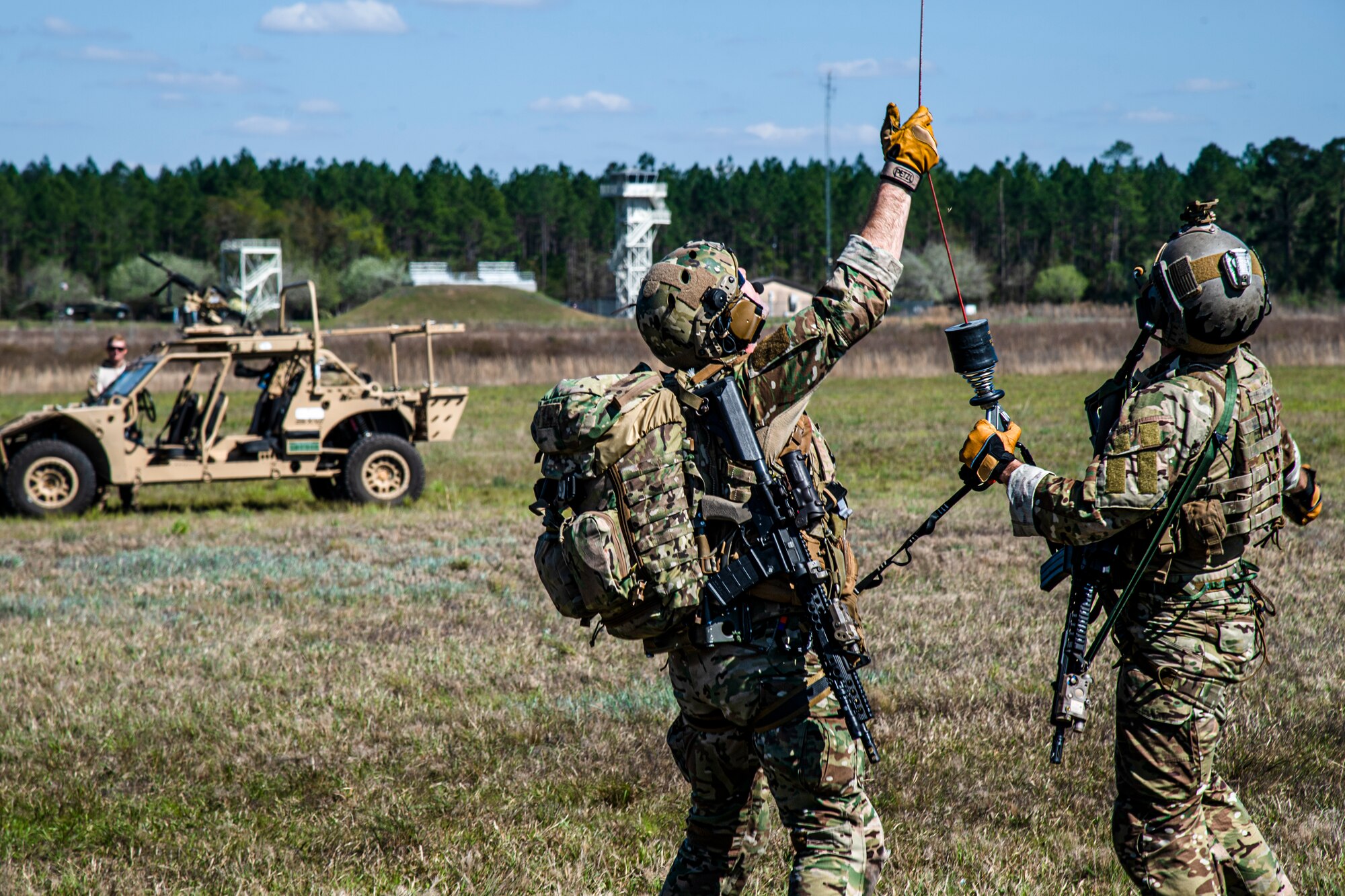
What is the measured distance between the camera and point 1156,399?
3082 mm

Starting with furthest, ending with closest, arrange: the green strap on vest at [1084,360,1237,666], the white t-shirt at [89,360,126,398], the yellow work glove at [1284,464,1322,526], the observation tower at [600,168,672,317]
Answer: the observation tower at [600,168,672,317]
the white t-shirt at [89,360,126,398]
the yellow work glove at [1284,464,1322,526]
the green strap on vest at [1084,360,1237,666]

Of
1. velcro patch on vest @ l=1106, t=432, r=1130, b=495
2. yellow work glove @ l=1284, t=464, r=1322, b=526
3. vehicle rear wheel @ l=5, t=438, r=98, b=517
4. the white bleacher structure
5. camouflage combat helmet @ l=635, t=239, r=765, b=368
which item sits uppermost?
the white bleacher structure

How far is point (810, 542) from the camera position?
124 inches

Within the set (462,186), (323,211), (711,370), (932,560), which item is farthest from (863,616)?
(462,186)

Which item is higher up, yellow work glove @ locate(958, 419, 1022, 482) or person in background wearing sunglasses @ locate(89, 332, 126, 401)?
yellow work glove @ locate(958, 419, 1022, 482)

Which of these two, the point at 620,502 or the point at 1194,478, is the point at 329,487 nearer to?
the point at 620,502

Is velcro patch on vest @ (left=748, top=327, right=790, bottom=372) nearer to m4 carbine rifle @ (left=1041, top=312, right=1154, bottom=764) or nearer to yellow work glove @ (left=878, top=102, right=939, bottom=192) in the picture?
yellow work glove @ (left=878, top=102, right=939, bottom=192)

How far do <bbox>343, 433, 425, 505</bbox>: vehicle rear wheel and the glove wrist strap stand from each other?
10389 mm

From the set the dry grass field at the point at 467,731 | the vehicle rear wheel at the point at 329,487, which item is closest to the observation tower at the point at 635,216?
the vehicle rear wheel at the point at 329,487

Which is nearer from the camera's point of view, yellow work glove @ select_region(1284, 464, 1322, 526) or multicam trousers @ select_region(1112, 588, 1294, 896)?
multicam trousers @ select_region(1112, 588, 1294, 896)

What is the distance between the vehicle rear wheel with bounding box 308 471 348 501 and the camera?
1289 centimetres

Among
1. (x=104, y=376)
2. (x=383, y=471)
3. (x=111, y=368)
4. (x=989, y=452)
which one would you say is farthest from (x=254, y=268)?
(x=989, y=452)

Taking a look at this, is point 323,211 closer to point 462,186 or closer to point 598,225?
point 462,186

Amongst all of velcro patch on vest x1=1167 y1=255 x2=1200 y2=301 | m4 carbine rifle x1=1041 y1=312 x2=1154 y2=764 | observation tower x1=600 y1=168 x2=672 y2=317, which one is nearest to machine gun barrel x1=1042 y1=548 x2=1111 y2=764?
m4 carbine rifle x1=1041 y1=312 x2=1154 y2=764
